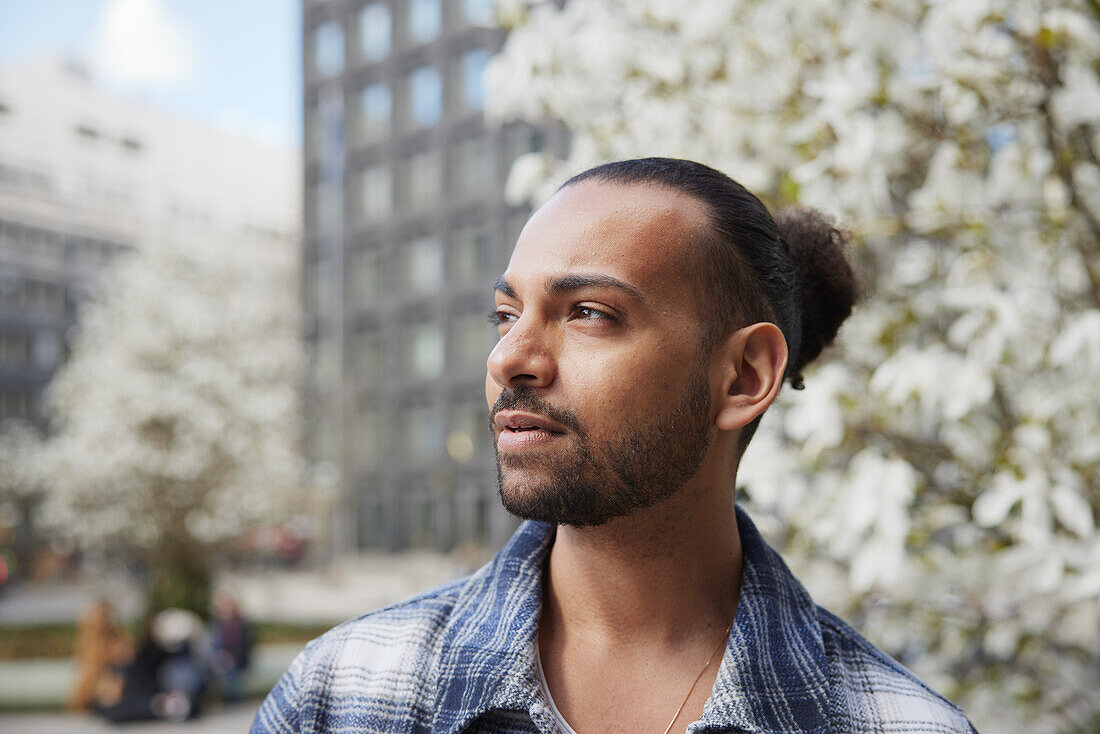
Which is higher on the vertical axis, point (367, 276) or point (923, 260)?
point (367, 276)

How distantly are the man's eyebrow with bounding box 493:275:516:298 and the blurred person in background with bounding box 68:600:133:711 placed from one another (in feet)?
40.4

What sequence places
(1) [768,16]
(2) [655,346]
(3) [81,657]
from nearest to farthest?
(2) [655,346] → (1) [768,16] → (3) [81,657]

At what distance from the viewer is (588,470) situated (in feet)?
5.24

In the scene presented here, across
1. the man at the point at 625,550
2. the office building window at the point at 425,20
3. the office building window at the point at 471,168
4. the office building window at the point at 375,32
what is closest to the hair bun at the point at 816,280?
the man at the point at 625,550

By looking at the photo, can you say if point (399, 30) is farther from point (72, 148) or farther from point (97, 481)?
point (97, 481)

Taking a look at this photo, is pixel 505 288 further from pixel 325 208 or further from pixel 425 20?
pixel 325 208

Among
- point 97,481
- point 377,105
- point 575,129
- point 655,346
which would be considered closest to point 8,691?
point 97,481

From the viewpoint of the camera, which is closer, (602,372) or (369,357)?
(602,372)

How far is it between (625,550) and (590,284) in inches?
17.2

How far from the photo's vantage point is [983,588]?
136 inches

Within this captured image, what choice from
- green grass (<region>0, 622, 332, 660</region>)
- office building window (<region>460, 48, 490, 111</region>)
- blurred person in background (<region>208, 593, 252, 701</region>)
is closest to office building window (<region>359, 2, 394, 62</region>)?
office building window (<region>460, 48, 490, 111</region>)

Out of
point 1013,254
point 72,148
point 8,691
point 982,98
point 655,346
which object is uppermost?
point 72,148

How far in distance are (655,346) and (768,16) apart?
9.39 feet

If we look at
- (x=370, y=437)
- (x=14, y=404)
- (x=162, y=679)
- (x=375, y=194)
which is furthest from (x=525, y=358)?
(x=14, y=404)
